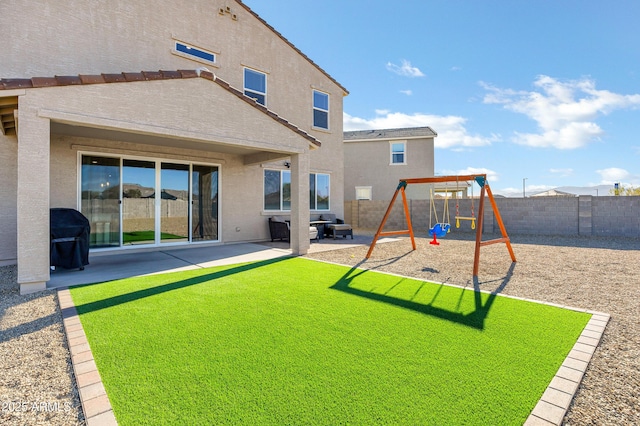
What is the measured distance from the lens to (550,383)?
270 centimetres

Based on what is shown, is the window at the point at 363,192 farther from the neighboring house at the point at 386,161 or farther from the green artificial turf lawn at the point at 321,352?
the green artificial turf lawn at the point at 321,352

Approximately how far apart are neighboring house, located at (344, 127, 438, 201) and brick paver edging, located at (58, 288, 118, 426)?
Result: 20.7 m

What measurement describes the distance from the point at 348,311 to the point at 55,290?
16.9ft

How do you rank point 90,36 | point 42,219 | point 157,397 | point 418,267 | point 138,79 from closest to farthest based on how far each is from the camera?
1. point 157,397
2. point 42,219
3. point 138,79
4. point 418,267
5. point 90,36

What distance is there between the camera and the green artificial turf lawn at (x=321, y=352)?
7.77ft

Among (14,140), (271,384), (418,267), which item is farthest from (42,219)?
(418,267)

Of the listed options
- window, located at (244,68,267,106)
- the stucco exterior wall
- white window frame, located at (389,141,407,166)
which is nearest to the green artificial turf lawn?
the stucco exterior wall

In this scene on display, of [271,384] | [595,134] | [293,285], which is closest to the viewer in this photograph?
[271,384]

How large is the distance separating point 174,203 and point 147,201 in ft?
2.63

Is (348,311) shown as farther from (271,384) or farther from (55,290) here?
(55,290)

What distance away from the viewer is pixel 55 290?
5.55m

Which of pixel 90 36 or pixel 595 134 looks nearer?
pixel 90 36

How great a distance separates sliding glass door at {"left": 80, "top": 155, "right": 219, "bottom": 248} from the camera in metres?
8.95

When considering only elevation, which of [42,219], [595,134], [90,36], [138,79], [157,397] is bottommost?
[157,397]
